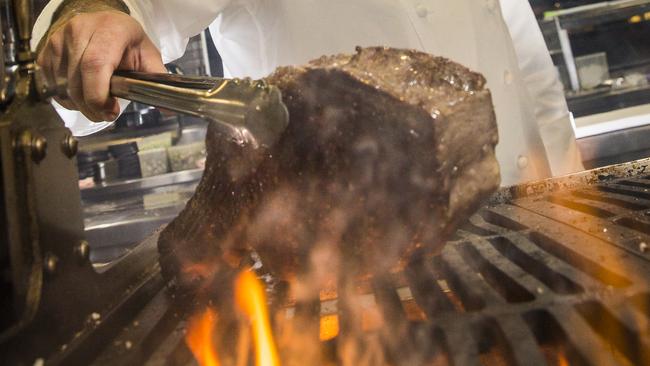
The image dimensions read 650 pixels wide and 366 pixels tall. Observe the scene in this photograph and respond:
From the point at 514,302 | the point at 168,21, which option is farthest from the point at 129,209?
the point at 514,302

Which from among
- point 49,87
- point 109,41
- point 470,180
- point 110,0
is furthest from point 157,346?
point 110,0

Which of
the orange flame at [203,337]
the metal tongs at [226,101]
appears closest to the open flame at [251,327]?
the orange flame at [203,337]

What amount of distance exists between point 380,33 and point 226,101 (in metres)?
1.51

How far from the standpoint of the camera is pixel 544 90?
10.2ft

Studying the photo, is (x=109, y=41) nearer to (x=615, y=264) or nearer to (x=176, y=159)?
(x=615, y=264)

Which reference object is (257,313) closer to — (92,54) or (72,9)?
(92,54)

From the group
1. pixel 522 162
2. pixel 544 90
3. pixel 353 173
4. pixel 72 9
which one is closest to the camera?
pixel 353 173

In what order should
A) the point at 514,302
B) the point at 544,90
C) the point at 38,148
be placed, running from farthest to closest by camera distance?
the point at 544,90 < the point at 514,302 < the point at 38,148

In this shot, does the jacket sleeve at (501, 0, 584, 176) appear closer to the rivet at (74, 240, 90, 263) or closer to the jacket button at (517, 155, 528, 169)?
the jacket button at (517, 155, 528, 169)

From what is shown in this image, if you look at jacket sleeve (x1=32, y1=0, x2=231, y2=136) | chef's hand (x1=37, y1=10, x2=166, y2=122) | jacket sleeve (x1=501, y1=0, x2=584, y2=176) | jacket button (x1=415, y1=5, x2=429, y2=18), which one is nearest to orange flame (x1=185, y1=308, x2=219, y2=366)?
chef's hand (x1=37, y1=10, x2=166, y2=122)

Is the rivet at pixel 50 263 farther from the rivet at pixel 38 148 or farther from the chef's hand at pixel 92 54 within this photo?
the chef's hand at pixel 92 54

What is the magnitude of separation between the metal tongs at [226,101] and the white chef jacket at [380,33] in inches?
48.2

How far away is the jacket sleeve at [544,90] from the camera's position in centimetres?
306

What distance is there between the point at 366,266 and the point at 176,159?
4049mm
